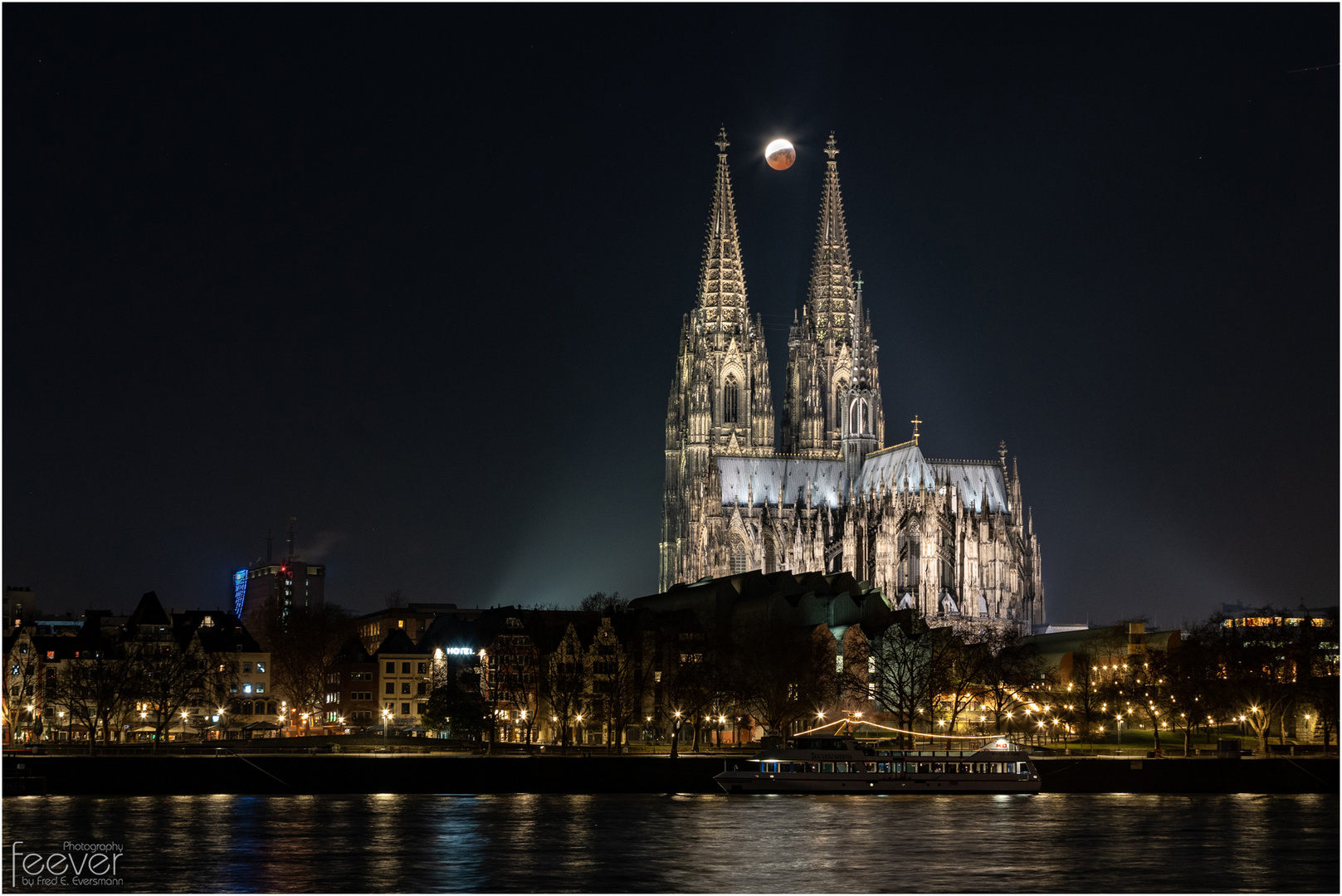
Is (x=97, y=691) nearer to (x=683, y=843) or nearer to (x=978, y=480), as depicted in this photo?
(x=683, y=843)

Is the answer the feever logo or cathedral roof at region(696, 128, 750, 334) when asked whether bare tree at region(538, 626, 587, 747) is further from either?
cathedral roof at region(696, 128, 750, 334)

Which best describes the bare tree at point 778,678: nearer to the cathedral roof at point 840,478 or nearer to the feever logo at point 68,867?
the cathedral roof at point 840,478

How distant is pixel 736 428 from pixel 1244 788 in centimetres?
9770

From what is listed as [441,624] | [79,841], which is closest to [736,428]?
[441,624]

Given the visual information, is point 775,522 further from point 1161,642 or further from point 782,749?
point 782,749

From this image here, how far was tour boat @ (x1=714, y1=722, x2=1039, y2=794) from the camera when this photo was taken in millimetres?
84125

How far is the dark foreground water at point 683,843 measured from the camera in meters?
52.0

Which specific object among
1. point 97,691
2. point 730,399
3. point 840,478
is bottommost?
A: point 97,691

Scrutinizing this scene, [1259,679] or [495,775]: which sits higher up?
[1259,679]

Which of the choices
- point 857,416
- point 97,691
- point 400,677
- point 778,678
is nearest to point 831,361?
point 857,416

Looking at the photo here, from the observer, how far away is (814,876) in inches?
2085

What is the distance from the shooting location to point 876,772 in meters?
85.2

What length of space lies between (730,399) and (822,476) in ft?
46.9

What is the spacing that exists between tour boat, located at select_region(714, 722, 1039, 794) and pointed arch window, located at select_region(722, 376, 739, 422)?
96325mm
